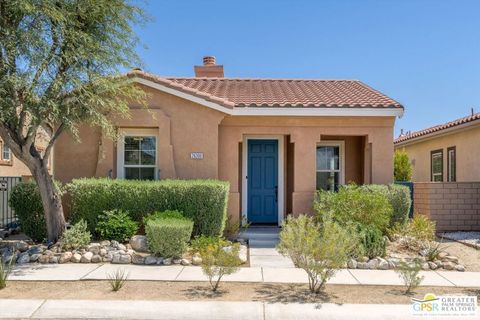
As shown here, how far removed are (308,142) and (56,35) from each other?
7257 mm

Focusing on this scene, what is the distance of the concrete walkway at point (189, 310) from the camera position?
593cm

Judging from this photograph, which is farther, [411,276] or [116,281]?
[116,281]

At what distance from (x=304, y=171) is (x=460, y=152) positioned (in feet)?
23.5

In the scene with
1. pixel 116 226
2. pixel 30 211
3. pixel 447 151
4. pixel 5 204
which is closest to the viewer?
pixel 116 226

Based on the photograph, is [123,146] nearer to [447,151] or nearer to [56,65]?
[56,65]

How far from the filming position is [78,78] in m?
9.05

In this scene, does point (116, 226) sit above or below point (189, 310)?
above

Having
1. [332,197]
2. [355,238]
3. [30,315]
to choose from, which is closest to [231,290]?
[355,238]

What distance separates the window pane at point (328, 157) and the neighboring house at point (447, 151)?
16.0 feet

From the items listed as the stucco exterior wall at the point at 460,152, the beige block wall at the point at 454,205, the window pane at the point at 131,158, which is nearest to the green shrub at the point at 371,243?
the beige block wall at the point at 454,205

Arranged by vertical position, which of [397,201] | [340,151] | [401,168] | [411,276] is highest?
[340,151]

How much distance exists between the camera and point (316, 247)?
660cm

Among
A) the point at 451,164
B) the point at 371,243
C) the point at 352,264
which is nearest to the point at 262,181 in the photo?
Result: the point at 371,243

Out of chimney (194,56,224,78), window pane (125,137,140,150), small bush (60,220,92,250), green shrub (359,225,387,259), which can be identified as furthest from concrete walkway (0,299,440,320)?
chimney (194,56,224,78)
